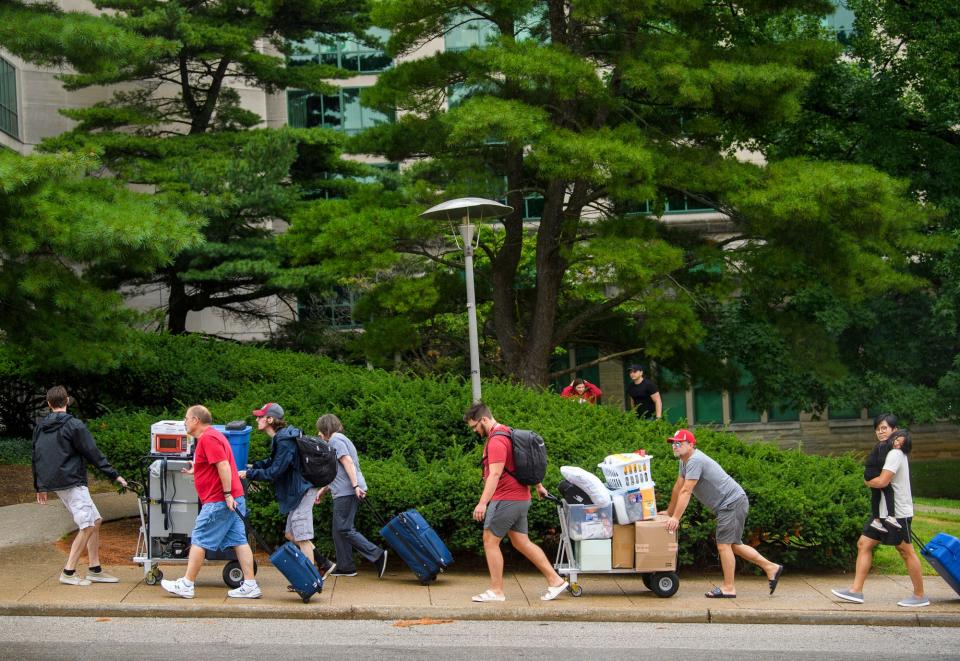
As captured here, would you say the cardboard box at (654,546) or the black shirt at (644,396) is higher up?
the black shirt at (644,396)

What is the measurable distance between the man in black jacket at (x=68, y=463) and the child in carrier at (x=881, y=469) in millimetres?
6692

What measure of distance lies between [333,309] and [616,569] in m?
19.9

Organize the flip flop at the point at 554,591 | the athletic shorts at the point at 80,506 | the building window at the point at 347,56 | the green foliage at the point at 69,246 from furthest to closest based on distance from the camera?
the building window at the point at 347,56
the green foliage at the point at 69,246
the athletic shorts at the point at 80,506
the flip flop at the point at 554,591

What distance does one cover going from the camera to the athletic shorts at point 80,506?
10695mm

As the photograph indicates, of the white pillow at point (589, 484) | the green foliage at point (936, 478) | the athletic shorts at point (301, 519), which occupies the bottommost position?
the green foliage at point (936, 478)

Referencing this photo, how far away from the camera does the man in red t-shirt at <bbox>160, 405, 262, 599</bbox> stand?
10133 millimetres

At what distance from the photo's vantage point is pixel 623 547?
35.1 ft

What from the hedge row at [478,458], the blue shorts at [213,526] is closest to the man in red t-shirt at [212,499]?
the blue shorts at [213,526]

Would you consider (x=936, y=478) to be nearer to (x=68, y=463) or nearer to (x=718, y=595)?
(x=718, y=595)

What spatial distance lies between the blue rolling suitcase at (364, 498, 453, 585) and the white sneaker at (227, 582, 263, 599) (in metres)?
1.28

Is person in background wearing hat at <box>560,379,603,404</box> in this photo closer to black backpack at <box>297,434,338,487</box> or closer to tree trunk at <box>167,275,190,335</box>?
black backpack at <box>297,434,338,487</box>

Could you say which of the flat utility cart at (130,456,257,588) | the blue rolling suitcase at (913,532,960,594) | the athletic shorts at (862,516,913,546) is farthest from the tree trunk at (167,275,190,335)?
the blue rolling suitcase at (913,532,960,594)

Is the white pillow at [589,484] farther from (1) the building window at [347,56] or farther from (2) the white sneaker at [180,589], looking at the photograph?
(1) the building window at [347,56]

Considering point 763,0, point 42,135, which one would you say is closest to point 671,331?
point 763,0
